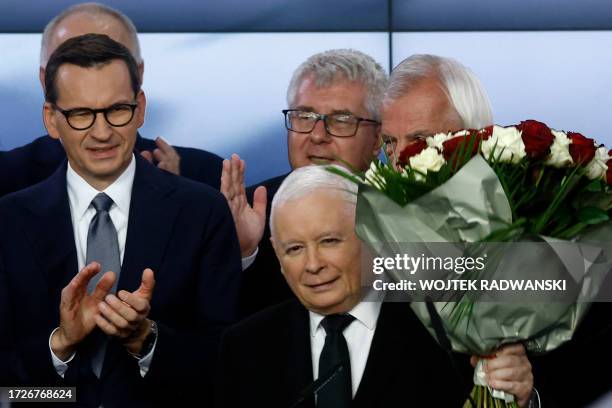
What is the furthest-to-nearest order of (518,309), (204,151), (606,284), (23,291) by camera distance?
1. (204,151)
2. (23,291)
3. (606,284)
4. (518,309)

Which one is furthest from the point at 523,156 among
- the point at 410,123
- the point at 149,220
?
the point at 149,220

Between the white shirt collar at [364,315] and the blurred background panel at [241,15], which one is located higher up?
the blurred background panel at [241,15]

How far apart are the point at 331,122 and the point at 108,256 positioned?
0.74 meters

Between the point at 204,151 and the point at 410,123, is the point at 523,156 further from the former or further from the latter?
the point at 204,151

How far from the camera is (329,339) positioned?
8.37 ft

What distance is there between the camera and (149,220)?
2902mm

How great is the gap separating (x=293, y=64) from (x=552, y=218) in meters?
1.68

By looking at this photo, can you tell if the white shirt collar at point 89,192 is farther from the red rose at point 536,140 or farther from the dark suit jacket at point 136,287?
the red rose at point 536,140

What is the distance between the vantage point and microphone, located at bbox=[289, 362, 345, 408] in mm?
2395

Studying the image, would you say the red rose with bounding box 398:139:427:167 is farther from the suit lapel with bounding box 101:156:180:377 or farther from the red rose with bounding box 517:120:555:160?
the suit lapel with bounding box 101:156:180:377

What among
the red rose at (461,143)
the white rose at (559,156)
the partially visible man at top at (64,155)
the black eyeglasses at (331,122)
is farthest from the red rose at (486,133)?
the partially visible man at top at (64,155)

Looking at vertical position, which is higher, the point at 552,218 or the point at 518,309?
the point at 552,218

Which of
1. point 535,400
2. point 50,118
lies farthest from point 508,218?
point 50,118

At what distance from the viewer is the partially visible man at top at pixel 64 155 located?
3.46 meters
